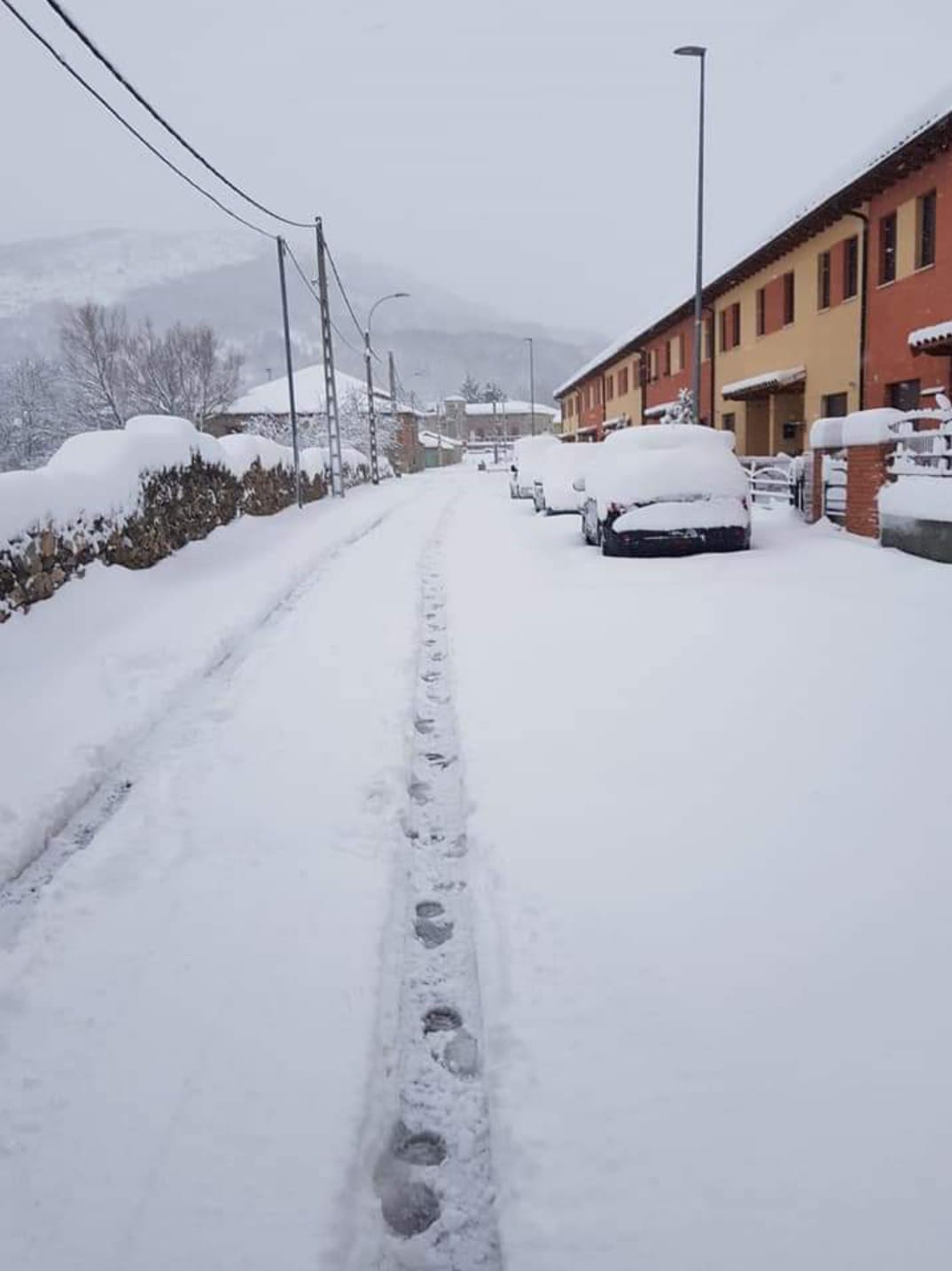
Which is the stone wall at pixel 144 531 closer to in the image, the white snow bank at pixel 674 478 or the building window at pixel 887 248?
the white snow bank at pixel 674 478

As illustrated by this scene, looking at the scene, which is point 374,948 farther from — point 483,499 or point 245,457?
point 483,499

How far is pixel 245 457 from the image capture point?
1684cm

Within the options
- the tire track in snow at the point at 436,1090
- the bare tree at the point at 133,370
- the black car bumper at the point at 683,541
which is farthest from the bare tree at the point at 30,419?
the tire track in snow at the point at 436,1090

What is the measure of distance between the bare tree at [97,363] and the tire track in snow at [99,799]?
4162 cm

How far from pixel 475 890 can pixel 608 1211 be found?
4.42 feet

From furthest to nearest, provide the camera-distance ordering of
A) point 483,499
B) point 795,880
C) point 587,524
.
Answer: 1. point 483,499
2. point 587,524
3. point 795,880

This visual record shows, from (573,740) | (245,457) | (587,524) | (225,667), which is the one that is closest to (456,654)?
(225,667)

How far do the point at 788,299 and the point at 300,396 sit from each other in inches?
1828

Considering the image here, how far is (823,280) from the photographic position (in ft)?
64.1

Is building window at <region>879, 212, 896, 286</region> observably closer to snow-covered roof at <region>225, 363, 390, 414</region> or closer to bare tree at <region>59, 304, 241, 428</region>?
bare tree at <region>59, 304, 241, 428</region>

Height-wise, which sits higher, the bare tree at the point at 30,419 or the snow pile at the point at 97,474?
the bare tree at the point at 30,419

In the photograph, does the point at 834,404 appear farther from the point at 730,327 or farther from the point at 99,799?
the point at 99,799

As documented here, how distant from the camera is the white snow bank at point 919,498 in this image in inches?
348

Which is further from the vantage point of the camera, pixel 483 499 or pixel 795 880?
pixel 483 499
